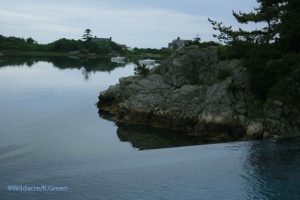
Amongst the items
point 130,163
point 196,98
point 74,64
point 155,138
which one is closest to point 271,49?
point 196,98

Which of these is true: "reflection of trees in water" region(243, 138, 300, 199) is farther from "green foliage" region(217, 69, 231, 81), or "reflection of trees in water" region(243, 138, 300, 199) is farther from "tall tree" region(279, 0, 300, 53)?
"tall tree" region(279, 0, 300, 53)

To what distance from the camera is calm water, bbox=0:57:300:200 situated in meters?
23.3

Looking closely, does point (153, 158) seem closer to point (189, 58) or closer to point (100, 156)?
point (100, 156)

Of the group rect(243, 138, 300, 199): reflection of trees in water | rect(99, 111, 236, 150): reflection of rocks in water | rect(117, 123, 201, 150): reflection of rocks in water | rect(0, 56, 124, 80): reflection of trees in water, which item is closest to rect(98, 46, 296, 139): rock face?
rect(99, 111, 236, 150): reflection of rocks in water

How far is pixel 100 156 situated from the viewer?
101 feet

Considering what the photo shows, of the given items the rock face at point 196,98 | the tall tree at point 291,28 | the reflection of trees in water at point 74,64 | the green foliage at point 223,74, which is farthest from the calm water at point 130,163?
the reflection of trees in water at point 74,64

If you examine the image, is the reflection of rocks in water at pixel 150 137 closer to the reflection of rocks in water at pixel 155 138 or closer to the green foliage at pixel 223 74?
the reflection of rocks in water at pixel 155 138

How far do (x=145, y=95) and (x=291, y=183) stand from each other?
2274 cm

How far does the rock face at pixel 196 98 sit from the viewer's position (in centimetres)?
3822

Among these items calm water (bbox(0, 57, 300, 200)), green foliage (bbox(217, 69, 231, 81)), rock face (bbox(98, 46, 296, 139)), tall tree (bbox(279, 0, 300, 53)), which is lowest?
calm water (bbox(0, 57, 300, 200))

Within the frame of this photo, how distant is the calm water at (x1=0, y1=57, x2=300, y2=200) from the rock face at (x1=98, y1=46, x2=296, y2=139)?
6.71 ft

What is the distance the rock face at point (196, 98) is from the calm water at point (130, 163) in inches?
80.5

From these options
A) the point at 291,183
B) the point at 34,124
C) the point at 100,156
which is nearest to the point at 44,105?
the point at 34,124

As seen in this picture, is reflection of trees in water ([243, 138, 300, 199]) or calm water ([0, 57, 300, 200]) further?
reflection of trees in water ([243, 138, 300, 199])
